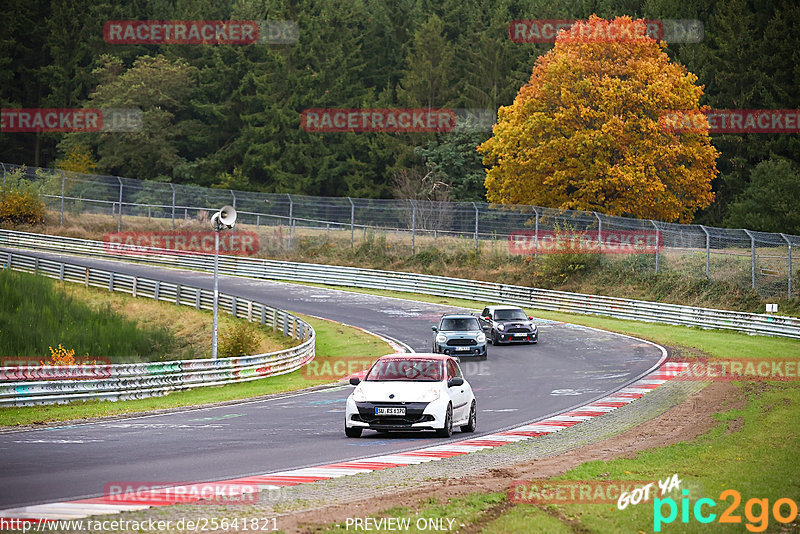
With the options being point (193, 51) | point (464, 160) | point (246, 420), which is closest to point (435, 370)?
point (246, 420)

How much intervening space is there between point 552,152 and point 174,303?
2178 centimetres

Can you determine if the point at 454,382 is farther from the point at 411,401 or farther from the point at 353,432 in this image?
the point at 353,432

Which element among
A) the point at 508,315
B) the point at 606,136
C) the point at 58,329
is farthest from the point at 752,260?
the point at 58,329

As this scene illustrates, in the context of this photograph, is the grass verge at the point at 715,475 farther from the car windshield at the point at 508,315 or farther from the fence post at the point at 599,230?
the fence post at the point at 599,230

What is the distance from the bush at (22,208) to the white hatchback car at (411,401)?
5172 cm

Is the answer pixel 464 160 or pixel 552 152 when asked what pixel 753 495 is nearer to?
pixel 552 152

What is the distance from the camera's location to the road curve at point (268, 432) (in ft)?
40.7

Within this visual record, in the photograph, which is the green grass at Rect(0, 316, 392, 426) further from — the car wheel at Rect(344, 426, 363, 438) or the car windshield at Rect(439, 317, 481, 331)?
the car wheel at Rect(344, 426, 363, 438)

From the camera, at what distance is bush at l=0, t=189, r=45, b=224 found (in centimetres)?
6312

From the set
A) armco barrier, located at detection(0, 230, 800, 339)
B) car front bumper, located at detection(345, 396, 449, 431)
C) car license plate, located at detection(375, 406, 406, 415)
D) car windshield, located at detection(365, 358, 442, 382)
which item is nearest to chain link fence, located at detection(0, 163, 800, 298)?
armco barrier, located at detection(0, 230, 800, 339)

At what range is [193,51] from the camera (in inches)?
3499

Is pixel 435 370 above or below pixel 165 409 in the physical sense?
above

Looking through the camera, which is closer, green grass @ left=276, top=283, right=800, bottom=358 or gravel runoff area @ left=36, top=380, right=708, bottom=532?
gravel runoff area @ left=36, top=380, right=708, bottom=532

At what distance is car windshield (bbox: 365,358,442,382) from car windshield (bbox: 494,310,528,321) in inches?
761
